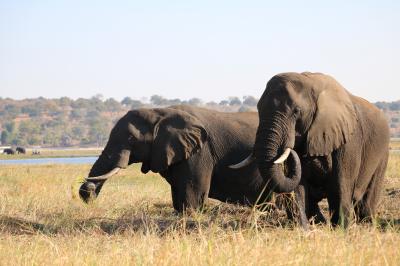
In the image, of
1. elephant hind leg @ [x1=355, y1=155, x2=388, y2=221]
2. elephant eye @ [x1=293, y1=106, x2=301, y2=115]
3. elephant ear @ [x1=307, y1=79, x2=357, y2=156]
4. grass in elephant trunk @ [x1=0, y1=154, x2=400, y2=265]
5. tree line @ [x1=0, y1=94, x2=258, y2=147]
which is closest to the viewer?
grass in elephant trunk @ [x1=0, y1=154, x2=400, y2=265]

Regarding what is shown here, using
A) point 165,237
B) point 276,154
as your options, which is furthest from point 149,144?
point 165,237

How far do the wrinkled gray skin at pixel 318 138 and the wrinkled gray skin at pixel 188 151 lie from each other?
186cm

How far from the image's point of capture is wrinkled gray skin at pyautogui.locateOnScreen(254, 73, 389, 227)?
953 cm

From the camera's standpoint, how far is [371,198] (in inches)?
435

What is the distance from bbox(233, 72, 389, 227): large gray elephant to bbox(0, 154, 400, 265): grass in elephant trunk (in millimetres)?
514

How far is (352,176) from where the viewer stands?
10250 mm

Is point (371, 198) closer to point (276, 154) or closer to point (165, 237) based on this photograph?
point (276, 154)

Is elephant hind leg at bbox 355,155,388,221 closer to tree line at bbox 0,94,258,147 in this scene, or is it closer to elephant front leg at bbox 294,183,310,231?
elephant front leg at bbox 294,183,310,231

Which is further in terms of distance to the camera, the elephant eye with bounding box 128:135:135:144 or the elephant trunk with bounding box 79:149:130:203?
the elephant eye with bounding box 128:135:135:144

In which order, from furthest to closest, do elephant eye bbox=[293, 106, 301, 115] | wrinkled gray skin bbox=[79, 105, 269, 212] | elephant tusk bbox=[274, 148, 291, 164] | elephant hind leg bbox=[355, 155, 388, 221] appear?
1. wrinkled gray skin bbox=[79, 105, 269, 212]
2. elephant hind leg bbox=[355, 155, 388, 221]
3. elephant eye bbox=[293, 106, 301, 115]
4. elephant tusk bbox=[274, 148, 291, 164]

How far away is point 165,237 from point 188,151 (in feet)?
11.0

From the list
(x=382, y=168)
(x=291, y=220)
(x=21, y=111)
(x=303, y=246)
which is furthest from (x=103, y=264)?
(x=21, y=111)

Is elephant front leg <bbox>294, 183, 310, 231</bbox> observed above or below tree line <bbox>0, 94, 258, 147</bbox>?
above

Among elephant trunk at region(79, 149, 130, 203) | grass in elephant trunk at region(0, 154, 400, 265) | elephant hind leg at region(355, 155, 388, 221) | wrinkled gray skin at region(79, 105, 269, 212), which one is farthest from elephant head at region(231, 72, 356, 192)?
elephant trunk at region(79, 149, 130, 203)
